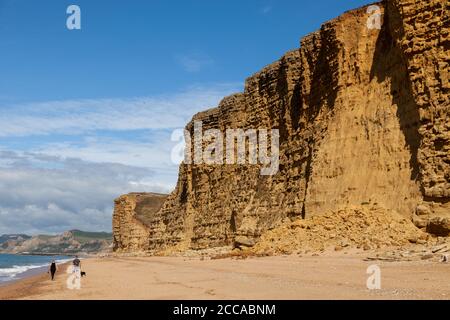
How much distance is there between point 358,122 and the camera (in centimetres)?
2586

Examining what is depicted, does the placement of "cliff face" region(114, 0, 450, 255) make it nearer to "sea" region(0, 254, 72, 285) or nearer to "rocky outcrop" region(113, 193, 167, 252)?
"sea" region(0, 254, 72, 285)

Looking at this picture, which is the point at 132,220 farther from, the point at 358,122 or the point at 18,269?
the point at 358,122

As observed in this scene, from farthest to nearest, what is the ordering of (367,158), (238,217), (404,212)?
(238,217) → (367,158) → (404,212)

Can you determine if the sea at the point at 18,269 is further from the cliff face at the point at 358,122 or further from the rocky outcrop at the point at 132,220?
the cliff face at the point at 358,122

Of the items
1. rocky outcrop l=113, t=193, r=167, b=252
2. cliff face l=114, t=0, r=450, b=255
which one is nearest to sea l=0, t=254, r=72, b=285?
rocky outcrop l=113, t=193, r=167, b=252

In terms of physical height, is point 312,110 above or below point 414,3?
below

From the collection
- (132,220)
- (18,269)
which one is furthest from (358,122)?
(132,220)

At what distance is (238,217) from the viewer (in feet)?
132

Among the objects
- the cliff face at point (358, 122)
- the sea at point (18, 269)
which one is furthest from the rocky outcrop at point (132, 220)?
the cliff face at point (358, 122)

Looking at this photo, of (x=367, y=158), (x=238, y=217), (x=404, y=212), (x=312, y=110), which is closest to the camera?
(x=404, y=212)

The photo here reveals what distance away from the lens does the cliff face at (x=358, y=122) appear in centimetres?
2105

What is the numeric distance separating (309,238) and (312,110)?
11137 mm

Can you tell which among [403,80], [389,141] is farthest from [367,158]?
[403,80]
